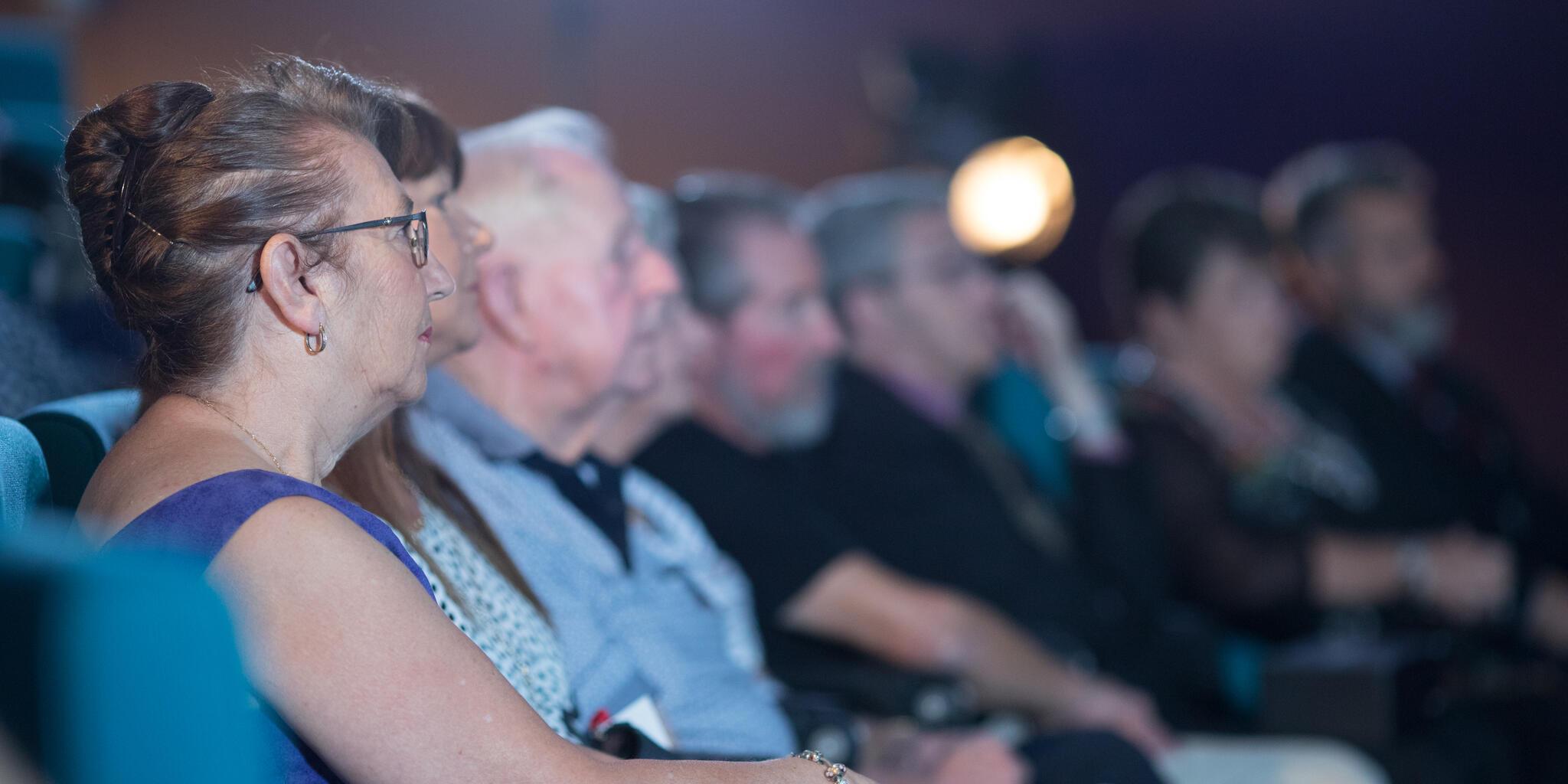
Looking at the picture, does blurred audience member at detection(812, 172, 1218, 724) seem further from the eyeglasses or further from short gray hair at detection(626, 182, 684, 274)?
the eyeglasses

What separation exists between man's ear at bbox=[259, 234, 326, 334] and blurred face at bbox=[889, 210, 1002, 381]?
6.56ft

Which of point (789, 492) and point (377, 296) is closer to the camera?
point (377, 296)

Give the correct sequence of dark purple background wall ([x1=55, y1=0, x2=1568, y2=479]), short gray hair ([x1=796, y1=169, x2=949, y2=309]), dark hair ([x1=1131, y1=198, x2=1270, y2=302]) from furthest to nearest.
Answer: dark purple background wall ([x1=55, y1=0, x2=1568, y2=479])
dark hair ([x1=1131, y1=198, x2=1270, y2=302])
short gray hair ([x1=796, y1=169, x2=949, y2=309])

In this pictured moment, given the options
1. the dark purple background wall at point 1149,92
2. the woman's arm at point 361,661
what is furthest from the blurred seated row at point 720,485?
the dark purple background wall at point 1149,92

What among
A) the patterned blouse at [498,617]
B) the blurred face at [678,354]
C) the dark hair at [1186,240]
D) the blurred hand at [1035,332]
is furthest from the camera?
the blurred hand at [1035,332]

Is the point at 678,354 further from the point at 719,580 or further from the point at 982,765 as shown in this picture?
the point at 982,765

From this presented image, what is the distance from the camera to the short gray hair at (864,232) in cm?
294

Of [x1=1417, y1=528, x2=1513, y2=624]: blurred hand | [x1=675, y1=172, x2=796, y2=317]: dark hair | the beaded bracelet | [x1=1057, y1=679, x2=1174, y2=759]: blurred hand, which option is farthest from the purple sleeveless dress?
[x1=1417, y1=528, x2=1513, y2=624]: blurred hand

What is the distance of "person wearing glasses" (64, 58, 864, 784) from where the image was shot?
87cm

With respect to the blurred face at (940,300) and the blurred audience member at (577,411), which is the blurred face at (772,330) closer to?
the blurred face at (940,300)

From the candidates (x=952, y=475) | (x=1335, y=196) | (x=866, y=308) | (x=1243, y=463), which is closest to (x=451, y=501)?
(x=952, y=475)

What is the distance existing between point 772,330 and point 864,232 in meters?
0.59

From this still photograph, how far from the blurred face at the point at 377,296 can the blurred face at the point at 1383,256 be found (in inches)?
125

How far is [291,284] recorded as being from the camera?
39.0 inches
